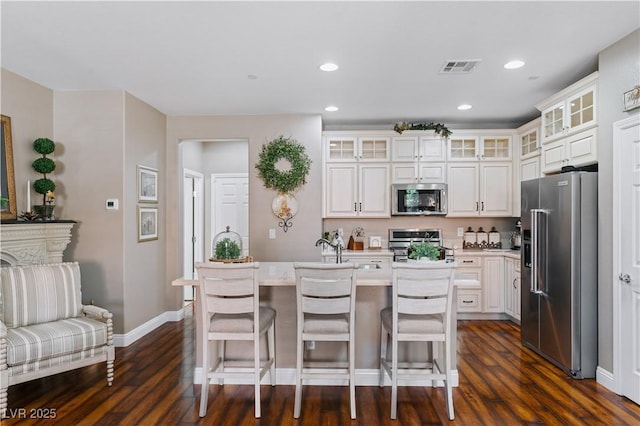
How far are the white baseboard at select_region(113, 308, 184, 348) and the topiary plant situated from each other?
159cm

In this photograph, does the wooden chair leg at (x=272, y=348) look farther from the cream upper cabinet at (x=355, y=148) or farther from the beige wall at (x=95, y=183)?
the cream upper cabinet at (x=355, y=148)

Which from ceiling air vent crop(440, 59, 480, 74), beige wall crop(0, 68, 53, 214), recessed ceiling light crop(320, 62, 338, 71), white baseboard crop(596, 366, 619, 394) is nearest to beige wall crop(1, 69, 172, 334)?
beige wall crop(0, 68, 53, 214)

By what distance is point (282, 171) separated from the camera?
5.09 meters

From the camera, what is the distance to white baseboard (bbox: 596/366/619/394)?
120 inches

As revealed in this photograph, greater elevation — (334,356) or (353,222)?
(353,222)

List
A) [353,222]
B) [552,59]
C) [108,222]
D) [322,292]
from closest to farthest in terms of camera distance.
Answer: [322,292] < [552,59] < [108,222] < [353,222]

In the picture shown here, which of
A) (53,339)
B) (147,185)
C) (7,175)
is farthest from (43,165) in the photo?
(53,339)

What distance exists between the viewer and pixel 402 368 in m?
3.12

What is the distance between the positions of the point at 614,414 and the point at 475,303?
249 cm

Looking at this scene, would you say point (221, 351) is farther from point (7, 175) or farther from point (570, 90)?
point (570, 90)

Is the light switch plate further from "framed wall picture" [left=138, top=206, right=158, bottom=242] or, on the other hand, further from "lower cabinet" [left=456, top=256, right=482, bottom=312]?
"lower cabinet" [left=456, top=256, right=482, bottom=312]

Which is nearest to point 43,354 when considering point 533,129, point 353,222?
point 353,222

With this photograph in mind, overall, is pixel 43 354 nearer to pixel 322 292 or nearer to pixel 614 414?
pixel 322 292

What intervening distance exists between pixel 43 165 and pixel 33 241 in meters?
0.73
